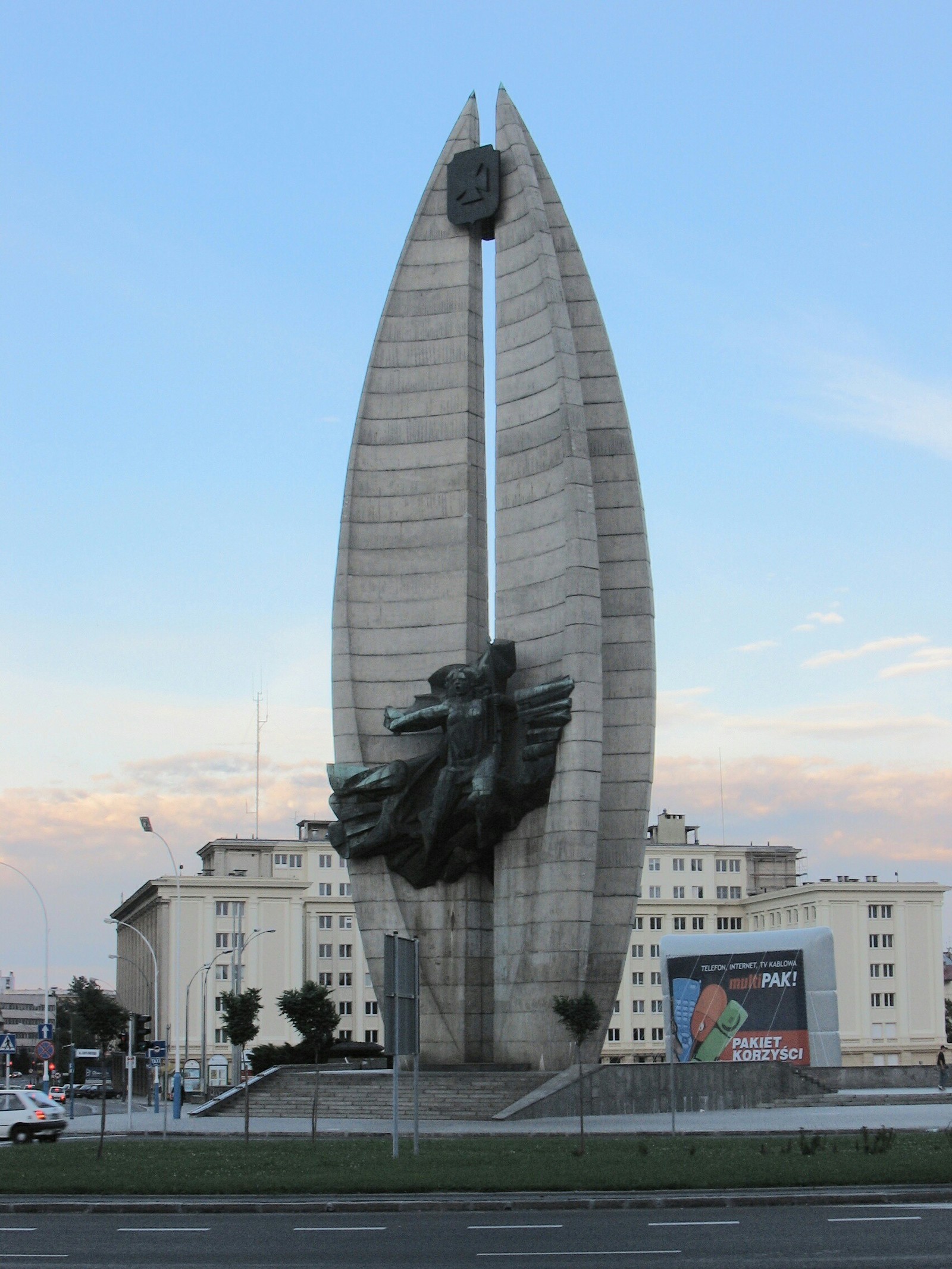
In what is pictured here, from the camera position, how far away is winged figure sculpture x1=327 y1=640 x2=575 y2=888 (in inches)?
1581


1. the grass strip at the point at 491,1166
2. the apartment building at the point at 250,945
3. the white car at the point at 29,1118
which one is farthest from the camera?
the apartment building at the point at 250,945

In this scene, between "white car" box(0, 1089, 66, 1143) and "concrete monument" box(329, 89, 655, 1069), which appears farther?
"concrete monument" box(329, 89, 655, 1069)

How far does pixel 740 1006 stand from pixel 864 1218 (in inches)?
1505

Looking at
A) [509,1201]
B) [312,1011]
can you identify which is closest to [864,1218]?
[509,1201]

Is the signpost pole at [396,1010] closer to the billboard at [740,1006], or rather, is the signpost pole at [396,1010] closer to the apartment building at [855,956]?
the billboard at [740,1006]

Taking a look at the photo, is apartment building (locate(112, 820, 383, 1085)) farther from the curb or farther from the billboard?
the curb

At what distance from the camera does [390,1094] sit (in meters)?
35.9

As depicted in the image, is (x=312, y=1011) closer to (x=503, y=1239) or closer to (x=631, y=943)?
(x=503, y=1239)

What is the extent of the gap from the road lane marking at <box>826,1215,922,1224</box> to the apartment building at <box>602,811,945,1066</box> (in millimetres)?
76610

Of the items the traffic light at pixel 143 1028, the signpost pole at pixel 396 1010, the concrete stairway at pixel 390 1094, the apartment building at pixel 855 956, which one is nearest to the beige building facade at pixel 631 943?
the apartment building at pixel 855 956

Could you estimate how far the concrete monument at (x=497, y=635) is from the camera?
4016 centimetres

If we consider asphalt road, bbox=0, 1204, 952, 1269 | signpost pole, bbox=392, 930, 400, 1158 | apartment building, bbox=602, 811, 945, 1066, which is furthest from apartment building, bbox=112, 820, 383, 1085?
asphalt road, bbox=0, 1204, 952, 1269

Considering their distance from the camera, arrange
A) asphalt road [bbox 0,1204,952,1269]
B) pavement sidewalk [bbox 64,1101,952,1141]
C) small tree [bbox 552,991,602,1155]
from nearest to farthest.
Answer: asphalt road [bbox 0,1204,952,1269] → pavement sidewalk [bbox 64,1101,952,1141] → small tree [bbox 552,991,602,1155]

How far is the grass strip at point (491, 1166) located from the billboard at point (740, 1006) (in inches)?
993
